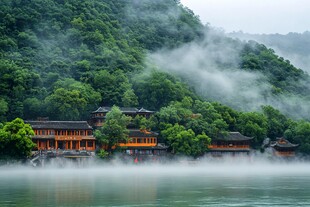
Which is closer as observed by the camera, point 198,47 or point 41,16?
point 41,16

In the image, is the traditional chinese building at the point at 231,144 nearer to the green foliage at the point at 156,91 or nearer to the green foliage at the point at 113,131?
the green foliage at the point at 156,91

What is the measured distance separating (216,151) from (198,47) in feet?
152

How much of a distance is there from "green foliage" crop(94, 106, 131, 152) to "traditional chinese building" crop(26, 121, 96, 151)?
1666 mm

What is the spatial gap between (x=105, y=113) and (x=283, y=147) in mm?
23721

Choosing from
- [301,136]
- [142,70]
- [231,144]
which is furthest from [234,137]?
[142,70]

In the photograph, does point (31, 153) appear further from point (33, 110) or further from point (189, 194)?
point (189, 194)

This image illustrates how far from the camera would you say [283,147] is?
273 ft

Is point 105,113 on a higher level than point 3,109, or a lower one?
lower

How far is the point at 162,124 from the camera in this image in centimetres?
7644

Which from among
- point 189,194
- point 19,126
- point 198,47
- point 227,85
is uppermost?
point 198,47

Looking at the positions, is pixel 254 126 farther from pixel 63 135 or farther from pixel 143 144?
pixel 63 135

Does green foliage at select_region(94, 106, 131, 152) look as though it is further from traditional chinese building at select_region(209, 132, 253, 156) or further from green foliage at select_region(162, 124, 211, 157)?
traditional chinese building at select_region(209, 132, 253, 156)

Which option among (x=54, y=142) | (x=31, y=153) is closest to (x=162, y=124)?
(x=54, y=142)

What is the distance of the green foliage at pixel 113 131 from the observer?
228 feet
